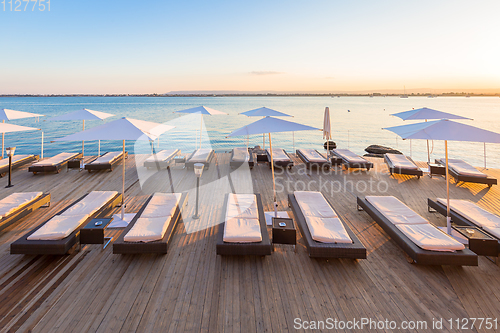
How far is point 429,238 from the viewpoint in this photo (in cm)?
319

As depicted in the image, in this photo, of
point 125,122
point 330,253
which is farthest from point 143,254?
point 330,253

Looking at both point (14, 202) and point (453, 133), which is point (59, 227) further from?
point (453, 133)

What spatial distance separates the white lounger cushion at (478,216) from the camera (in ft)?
11.3

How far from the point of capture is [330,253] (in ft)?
10.0

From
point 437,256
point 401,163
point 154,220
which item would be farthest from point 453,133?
point 154,220

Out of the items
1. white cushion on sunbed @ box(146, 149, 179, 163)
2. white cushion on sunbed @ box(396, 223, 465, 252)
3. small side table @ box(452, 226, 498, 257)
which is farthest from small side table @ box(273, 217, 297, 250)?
white cushion on sunbed @ box(146, 149, 179, 163)

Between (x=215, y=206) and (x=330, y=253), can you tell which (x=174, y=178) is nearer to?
(x=215, y=206)

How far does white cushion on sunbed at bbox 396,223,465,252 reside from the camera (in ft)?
9.82

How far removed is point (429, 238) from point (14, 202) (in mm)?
7327

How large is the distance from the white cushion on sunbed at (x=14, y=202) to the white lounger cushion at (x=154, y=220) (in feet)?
7.83

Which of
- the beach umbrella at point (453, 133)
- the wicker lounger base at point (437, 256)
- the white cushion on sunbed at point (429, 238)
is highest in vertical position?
the beach umbrella at point (453, 133)

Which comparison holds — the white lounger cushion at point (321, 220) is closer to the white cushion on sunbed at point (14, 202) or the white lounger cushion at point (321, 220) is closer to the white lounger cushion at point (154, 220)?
the white lounger cushion at point (154, 220)

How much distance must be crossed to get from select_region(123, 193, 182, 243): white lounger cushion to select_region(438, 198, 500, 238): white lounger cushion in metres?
5.01

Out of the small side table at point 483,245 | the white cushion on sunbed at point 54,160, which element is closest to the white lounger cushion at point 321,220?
the small side table at point 483,245
